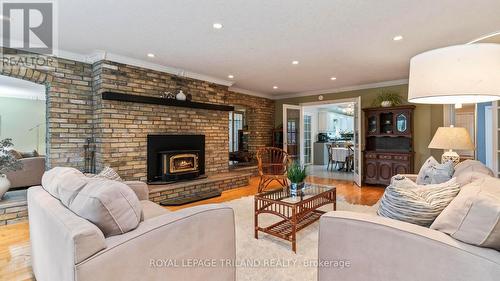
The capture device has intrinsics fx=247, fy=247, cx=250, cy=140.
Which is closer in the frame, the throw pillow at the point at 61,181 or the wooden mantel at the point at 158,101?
the throw pillow at the point at 61,181

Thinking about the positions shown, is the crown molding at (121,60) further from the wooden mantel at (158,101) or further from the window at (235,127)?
the window at (235,127)

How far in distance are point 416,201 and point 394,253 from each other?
0.35 meters

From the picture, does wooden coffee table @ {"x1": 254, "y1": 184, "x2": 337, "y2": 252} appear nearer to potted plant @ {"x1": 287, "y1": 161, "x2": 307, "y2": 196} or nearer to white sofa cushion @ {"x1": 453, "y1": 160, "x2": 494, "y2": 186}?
potted plant @ {"x1": 287, "y1": 161, "x2": 307, "y2": 196}

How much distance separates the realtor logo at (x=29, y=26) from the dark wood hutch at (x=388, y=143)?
18.7 ft

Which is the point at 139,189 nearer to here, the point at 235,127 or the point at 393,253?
the point at 393,253

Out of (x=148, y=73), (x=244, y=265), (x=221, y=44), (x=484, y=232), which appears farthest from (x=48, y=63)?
(x=484, y=232)

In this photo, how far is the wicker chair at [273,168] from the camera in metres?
4.51

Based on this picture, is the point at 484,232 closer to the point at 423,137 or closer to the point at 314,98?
the point at 423,137

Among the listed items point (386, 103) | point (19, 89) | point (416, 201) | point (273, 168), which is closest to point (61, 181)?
point (416, 201)

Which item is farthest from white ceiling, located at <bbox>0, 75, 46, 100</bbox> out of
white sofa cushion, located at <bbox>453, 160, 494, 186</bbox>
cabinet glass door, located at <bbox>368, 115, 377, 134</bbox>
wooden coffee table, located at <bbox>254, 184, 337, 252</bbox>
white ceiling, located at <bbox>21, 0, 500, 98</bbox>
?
cabinet glass door, located at <bbox>368, 115, 377, 134</bbox>

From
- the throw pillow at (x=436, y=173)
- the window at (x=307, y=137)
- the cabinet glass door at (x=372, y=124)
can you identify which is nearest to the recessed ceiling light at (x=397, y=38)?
the throw pillow at (x=436, y=173)

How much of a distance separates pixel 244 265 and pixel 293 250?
0.51 meters

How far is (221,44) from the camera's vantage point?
3346 millimetres

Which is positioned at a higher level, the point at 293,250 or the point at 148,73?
the point at 148,73
